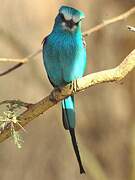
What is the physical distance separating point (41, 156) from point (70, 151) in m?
0.15

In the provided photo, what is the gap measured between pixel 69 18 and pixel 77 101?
141 centimetres

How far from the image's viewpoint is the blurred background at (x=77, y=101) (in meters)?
2.86

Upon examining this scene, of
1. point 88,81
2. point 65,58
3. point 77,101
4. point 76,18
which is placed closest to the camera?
point 88,81

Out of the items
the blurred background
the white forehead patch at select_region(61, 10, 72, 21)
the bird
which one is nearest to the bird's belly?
the bird

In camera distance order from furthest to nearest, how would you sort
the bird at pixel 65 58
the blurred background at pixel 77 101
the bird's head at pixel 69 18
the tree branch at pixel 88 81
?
the blurred background at pixel 77 101
the bird at pixel 65 58
the bird's head at pixel 69 18
the tree branch at pixel 88 81

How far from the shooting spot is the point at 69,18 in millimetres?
1555

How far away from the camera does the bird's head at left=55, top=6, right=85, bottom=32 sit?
1537mm

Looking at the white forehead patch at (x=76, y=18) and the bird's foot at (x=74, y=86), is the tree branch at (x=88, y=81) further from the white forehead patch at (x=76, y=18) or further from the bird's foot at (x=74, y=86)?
the white forehead patch at (x=76, y=18)

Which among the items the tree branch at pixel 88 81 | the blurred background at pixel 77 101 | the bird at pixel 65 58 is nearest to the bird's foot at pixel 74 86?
the tree branch at pixel 88 81

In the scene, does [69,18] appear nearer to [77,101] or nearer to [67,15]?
[67,15]

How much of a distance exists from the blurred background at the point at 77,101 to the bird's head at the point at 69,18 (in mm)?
1236

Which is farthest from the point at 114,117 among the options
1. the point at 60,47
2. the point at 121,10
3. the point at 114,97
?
the point at 60,47

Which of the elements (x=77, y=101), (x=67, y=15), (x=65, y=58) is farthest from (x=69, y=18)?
(x=77, y=101)

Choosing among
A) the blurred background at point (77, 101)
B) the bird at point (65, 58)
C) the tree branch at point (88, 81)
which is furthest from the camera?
the blurred background at point (77, 101)
